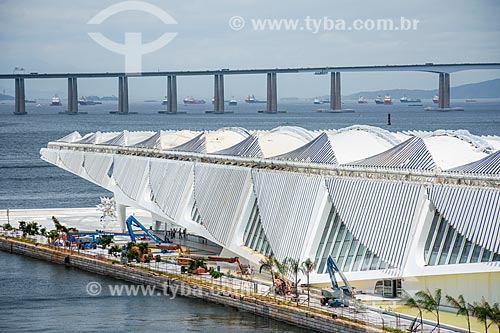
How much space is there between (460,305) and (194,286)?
443 inches

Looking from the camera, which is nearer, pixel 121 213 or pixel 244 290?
pixel 244 290

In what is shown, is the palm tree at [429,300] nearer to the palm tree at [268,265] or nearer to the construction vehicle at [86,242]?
the palm tree at [268,265]

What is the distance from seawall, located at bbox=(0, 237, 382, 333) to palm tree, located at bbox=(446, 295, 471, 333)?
7.93ft

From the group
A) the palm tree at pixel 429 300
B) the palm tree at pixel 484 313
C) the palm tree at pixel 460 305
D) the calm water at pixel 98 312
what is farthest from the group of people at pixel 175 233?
the palm tree at pixel 484 313

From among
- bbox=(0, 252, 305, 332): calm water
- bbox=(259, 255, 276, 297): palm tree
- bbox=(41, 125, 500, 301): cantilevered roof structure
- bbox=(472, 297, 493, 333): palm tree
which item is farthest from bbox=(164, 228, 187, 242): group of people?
bbox=(472, 297, 493, 333): palm tree

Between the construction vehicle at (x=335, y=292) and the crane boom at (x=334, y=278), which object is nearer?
the construction vehicle at (x=335, y=292)

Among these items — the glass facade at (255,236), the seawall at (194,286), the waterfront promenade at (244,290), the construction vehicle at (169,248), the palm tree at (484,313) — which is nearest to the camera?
→ the palm tree at (484,313)

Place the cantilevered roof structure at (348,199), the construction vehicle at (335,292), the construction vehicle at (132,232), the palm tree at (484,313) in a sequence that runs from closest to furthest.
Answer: the palm tree at (484,313), the cantilevered roof structure at (348,199), the construction vehicle at (335,292), the construction vehicle at (132,232)

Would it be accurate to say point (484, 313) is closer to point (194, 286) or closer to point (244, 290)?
point (244, 290)

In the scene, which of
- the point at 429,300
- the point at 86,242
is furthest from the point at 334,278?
the point at 86,242

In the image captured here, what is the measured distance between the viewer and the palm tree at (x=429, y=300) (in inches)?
1379

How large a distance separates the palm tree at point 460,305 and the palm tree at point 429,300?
1.25 ft

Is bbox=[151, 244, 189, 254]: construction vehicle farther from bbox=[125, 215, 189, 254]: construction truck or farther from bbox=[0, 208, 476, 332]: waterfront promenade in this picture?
bbox=[0, 208, 476, 332]: waterfront promenade

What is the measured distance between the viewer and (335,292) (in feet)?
130
